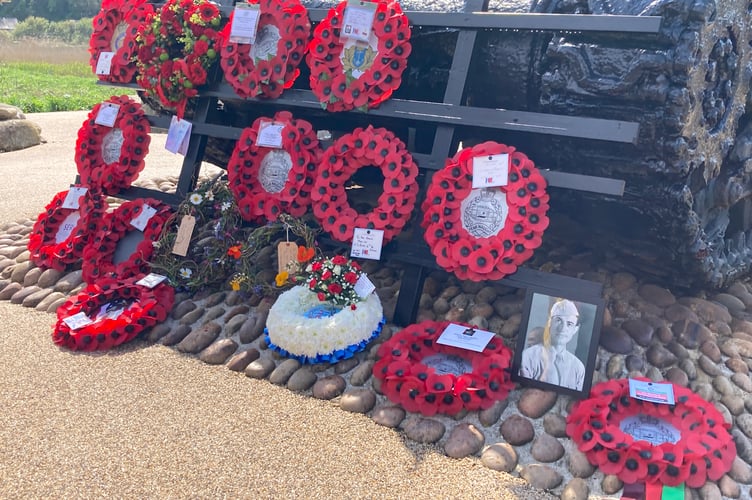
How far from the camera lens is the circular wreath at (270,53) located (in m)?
4.22

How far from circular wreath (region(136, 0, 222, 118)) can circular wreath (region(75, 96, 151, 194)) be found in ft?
1.02

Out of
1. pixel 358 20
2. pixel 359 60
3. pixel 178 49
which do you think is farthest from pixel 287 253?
pixel 178 49

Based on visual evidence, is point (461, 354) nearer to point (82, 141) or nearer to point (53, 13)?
point (82, 141)

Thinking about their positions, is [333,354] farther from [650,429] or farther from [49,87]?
[49,87]

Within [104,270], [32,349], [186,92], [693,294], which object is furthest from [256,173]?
[693,294]

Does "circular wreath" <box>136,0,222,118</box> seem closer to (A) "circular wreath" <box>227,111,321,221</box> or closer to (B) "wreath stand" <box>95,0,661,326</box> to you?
(B) "wreath stand" <box>95,0,661,326</box>

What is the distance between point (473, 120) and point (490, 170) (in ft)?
1.20

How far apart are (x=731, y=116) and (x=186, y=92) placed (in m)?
3.47

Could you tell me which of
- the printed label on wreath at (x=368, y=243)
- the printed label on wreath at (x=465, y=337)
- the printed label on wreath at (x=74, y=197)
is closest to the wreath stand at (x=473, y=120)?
the printed label on wreath at (x=368, y=243)

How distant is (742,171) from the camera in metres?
3.64

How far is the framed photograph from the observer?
3.03 m

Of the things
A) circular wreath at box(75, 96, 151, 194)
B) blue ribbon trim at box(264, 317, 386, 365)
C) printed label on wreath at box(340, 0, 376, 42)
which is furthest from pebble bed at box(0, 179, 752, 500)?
printed label on wreath at box(340, 0, 376, 42)

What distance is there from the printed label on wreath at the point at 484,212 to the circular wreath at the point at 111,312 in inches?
75.6

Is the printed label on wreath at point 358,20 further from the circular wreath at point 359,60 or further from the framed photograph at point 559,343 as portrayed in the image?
the framed photograph at point 559,343
